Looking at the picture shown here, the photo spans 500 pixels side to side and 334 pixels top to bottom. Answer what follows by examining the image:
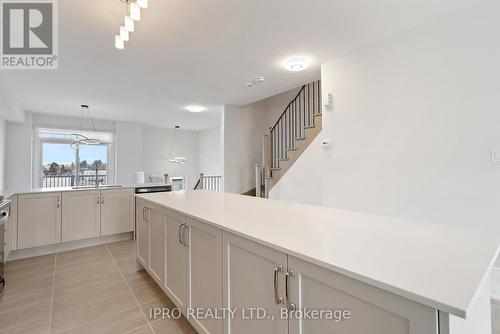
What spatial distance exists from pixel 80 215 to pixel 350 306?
4111mm

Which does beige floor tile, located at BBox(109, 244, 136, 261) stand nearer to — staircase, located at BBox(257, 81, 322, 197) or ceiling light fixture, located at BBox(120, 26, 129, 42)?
staircase, located at BBox(257, 81, 322, 197)

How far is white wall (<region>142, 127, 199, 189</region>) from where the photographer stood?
25.2ft

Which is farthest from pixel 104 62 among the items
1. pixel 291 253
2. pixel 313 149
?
pixel 291 253

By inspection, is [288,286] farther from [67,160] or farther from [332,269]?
[67,160]

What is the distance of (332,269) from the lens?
2.63 ft

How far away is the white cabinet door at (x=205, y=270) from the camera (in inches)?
54.5

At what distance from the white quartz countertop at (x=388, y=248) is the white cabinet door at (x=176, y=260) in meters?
0.34

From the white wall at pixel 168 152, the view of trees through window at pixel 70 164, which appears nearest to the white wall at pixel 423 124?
the view of trees through window at pixel 70 164

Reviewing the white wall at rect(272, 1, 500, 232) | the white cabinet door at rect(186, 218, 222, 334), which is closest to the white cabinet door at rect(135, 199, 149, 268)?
the white cabinet door at rect(186, 218, 222, 334)

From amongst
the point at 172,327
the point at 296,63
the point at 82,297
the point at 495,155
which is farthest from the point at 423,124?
the point at 82,297

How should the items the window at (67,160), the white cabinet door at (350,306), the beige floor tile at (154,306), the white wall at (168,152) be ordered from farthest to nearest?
the white wall at (168,152) → the window at (67,160) → the beige floor tile at (154,306) → the white cabinet door at (350,306)

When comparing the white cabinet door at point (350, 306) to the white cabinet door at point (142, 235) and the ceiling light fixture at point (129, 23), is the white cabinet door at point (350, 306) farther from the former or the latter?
the ceiling light fixture at point (129, 23)

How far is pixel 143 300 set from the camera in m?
2.21

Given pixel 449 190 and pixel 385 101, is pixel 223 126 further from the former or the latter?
pixel 449 190
